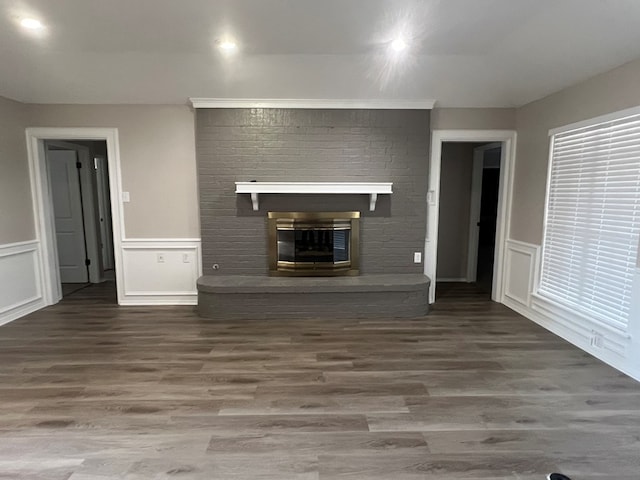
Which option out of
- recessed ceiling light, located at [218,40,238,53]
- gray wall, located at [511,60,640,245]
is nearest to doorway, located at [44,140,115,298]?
recessed ceiling light, located at [218,40,238,53]

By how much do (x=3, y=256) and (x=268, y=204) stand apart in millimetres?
2805

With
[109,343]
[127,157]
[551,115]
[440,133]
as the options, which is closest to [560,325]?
[551,115]

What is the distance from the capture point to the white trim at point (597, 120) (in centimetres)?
257

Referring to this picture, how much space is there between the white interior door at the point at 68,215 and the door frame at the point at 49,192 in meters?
1.01

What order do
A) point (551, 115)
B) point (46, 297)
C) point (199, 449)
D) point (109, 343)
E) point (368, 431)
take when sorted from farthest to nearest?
point (46, 297) → point (551, 115) → point (109, 343) → point (368, 431) → point (199, 449)

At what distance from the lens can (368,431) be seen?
1962mm

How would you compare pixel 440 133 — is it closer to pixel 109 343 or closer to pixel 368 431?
pixel 368 431

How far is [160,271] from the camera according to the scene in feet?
13.5

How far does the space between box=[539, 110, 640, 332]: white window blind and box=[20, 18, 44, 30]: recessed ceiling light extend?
14.7 ft

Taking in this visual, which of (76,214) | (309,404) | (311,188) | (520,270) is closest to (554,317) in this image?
(520,270)

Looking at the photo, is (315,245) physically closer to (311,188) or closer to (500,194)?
(311,188)

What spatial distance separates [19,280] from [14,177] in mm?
1133

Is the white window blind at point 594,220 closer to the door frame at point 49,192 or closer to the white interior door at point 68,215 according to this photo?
the door frame at point 49,192

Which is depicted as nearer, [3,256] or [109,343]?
[109,343]
